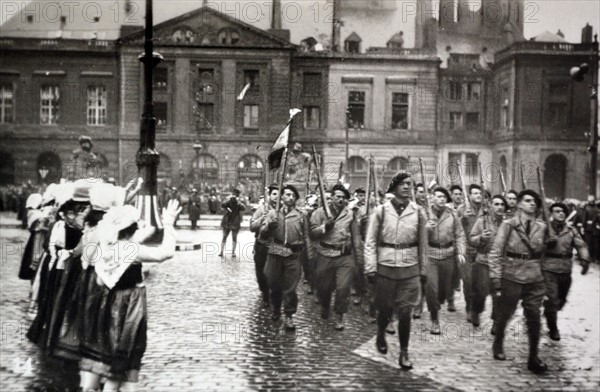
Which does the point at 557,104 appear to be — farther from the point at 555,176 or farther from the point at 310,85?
the point at 310,85

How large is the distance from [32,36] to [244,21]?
3946mm

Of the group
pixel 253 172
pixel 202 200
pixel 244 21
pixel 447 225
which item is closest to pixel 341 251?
pixel 447 225

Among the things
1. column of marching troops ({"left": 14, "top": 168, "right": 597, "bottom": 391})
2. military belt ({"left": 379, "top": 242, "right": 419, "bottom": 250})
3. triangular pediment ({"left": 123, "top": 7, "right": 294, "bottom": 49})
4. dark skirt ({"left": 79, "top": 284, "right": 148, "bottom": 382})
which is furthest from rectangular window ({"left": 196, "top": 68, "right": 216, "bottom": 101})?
dark skirt ({"left": 79, "top": 284, "right": 148, "bottom": 382})

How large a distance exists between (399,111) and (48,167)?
6.84 metres

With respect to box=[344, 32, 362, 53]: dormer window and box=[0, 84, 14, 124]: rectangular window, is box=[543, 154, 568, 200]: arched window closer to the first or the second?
box=[344, 32, 362, 53]: dormer window

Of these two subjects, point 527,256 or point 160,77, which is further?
point 160,77

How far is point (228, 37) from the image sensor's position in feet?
36.7

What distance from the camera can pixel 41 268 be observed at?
6941 millimetres

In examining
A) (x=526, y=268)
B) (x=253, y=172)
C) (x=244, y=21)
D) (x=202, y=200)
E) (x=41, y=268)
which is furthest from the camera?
(x=202, y=200)

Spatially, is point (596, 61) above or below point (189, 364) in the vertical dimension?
above

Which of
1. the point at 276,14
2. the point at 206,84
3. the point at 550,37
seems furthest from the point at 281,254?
the point at 550,37

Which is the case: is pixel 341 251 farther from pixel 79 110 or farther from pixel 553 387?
pixel 79 110

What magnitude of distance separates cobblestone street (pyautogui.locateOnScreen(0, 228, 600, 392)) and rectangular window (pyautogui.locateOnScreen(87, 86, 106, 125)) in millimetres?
3246

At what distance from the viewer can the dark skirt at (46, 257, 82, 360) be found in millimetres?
4863
